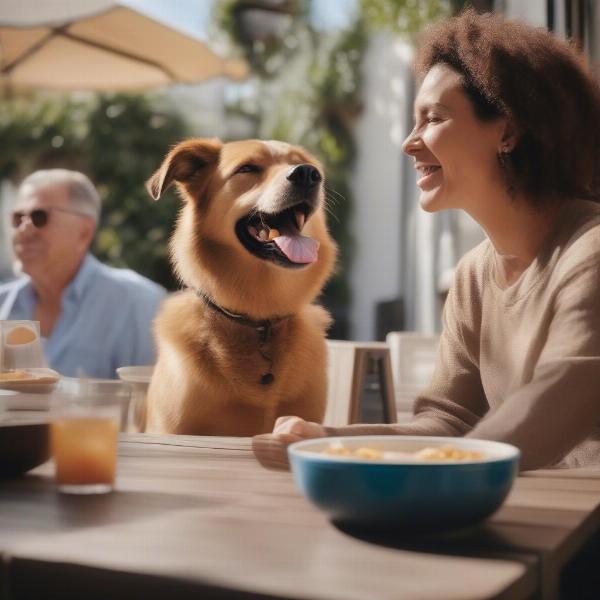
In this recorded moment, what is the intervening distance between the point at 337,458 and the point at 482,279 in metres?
0.74

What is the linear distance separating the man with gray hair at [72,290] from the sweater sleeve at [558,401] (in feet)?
5.94

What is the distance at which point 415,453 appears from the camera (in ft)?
2.44

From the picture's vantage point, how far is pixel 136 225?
8008 millimetres

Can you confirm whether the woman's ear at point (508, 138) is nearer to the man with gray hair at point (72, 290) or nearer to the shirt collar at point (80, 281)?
the man with gray hair at point (72, 290)

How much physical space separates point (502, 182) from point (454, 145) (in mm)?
93

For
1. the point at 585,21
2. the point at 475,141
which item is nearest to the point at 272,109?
the point at 585,21

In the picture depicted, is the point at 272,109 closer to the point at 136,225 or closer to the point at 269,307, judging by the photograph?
the point at 136,225

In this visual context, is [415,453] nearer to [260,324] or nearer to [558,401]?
[558,401]

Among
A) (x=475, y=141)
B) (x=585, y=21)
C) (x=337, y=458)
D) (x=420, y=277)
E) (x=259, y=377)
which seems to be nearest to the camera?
(x=337, y=458)

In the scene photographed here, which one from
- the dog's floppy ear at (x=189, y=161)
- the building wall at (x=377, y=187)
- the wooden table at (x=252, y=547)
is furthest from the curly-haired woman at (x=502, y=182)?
the building wall at (x=377, y=187)

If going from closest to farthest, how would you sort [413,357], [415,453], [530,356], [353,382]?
1. [415,453]
2. [530,356]
3. [353,382]
4. [413,357]

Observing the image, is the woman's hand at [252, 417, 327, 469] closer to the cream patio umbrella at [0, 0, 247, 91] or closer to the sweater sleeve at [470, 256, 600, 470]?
the sweater sleeve at [470, 256, 600, 470]

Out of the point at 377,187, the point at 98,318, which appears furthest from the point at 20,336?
the point at 377,187

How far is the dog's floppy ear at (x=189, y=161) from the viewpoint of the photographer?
1.91 m
